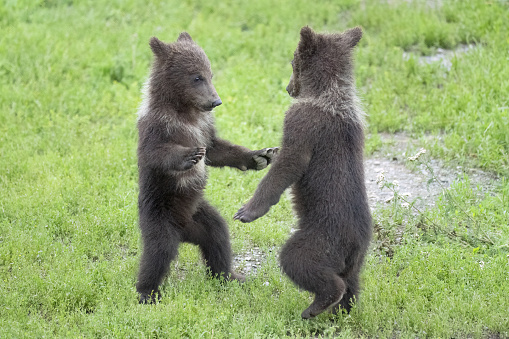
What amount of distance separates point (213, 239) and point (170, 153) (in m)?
1.14

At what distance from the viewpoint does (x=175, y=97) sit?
5789mm

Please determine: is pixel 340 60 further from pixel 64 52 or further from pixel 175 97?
pixel 64 52

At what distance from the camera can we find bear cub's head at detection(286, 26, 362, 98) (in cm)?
534

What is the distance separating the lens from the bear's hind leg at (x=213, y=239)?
6.12m

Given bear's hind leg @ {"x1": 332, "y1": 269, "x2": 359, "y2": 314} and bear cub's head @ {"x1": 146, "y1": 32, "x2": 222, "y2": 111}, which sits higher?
bear cub's head @ {"x1": 146, "y1": 32, "x2": 222, "y2": 111}

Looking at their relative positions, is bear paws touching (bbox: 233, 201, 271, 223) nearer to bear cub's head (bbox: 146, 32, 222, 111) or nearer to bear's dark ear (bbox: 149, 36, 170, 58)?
bear cub's head (bbox: 146, 32, 222, 111)

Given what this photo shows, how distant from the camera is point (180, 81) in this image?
5.77m

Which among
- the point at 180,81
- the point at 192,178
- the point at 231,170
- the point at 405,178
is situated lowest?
the point at 231,170

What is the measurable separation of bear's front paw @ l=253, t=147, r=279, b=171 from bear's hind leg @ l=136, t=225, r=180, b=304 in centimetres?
105

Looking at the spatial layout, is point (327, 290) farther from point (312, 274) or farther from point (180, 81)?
point (180, 81)

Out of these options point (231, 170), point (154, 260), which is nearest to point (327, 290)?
point (154, 260)

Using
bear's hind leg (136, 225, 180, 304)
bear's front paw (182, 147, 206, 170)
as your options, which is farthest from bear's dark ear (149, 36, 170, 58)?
bear's hind leg (136, 225, 180, 304)

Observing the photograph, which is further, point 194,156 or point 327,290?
point 194,156

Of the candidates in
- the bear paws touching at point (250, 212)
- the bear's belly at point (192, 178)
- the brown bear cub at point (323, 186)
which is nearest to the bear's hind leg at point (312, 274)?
the brown bear cub at point (323, 186)
